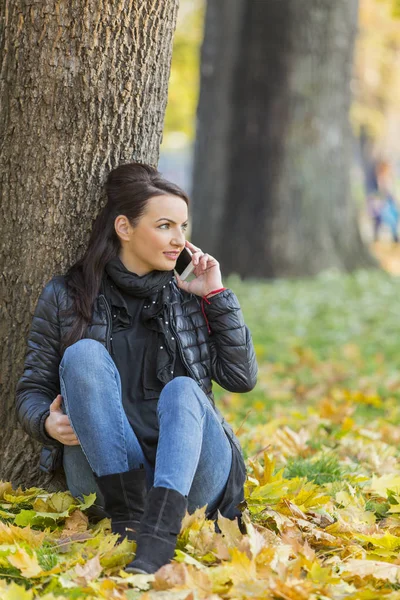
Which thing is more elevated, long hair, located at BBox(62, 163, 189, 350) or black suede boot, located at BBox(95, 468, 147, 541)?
long hair, located at BBox(62, 163, 189, 350)

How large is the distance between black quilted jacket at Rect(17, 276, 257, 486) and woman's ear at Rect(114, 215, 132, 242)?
253 millimetres

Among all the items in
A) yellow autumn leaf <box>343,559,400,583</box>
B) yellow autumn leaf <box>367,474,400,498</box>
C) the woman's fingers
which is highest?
the woman's fingers

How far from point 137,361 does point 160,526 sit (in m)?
0.73

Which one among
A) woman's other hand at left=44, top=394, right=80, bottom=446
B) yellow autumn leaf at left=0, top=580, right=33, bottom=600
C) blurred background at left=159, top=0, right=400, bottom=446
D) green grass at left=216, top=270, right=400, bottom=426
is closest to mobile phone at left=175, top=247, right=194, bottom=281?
woman's other hand at left=44, top=394, right=80, bottom=446

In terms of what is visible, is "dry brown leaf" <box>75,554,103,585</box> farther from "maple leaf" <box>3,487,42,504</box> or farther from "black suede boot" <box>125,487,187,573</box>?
"maple leaf" <box>3,487,42,504</box>

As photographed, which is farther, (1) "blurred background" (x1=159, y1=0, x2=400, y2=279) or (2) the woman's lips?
(1) "blurred background" (x1=159, y1=0, x2=400, y2=279)

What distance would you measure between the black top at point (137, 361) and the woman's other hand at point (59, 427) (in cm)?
23

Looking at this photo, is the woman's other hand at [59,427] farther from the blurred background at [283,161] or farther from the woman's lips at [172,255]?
the blurred background at [283,161]

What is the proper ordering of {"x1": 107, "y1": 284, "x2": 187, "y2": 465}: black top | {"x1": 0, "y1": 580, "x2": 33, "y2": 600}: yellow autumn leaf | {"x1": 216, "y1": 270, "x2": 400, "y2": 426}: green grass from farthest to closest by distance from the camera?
{"x1": 216, "y1": 270, "x2": 400, "y2": 426}: green grass < {"x1": 107, "y1": 284, "x2": 187, "y2": 465}: black top < {"x1": 0, "y1": 580, "x2": 33, "y2": 600}: yellow autumn leaf

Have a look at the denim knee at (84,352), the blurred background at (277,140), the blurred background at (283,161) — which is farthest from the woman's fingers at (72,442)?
the blurred background at (277,140)

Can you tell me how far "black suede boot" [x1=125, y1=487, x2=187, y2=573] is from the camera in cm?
273

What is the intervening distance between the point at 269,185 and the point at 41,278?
24.3 feet

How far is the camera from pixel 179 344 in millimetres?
3270

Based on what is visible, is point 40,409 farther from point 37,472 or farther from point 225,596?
point 225,596
